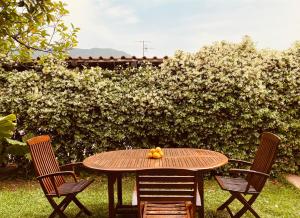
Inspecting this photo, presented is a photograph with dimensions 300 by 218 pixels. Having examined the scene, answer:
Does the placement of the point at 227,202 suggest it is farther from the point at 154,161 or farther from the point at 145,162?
the point at 145,162

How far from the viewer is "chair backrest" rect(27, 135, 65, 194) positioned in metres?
6.00

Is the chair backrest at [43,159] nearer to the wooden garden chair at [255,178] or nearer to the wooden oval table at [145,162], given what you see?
the wooden oval table at [145,162]

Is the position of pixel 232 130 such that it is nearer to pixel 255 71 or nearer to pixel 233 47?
pixel 255 71

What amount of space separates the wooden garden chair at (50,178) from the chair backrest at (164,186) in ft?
4.43

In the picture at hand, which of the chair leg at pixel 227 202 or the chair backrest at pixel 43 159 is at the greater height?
the chair backrest at pixel 43 159

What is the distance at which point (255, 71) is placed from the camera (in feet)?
31.1

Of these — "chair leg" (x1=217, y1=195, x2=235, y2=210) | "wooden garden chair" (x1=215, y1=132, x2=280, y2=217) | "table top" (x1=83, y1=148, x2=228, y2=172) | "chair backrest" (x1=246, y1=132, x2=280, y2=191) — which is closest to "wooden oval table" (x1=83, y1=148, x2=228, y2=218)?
"table top" (x1=83, y1=148, x2=228, y2=172)

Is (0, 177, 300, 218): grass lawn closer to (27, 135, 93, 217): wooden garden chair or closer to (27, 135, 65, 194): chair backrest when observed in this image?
(27, 135, 93, 217): wooden garden chair

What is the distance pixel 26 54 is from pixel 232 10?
6.44m

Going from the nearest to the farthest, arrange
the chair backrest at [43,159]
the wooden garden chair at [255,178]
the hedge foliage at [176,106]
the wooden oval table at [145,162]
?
the wooden oval table at [145,162] < the wooden garden chair at [255,178] < the chair backrest at [43,159] < the hedge foliage at [176,106]

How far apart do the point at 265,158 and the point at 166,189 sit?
6.78 ft

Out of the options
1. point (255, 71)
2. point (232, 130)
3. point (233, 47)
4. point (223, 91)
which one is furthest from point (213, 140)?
point (233, 47)

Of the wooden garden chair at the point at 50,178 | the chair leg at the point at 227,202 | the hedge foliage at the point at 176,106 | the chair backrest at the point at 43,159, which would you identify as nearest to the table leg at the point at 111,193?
the wooden garden chair at the point at 50,178

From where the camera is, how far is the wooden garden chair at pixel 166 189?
470cm
